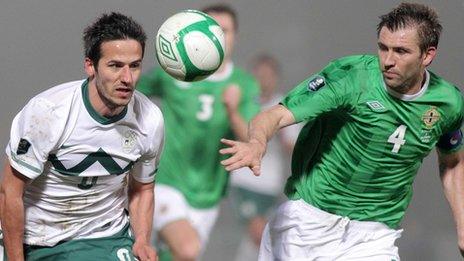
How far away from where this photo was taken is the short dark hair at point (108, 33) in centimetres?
506

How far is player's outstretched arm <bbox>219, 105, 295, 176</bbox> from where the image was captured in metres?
4.68

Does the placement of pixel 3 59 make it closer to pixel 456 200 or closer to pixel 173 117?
pixel 173 117

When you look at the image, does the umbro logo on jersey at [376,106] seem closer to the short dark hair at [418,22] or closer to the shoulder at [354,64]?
the shoulder at [354,64]

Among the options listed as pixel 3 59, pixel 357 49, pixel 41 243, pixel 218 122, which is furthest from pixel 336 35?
pixel 41 243

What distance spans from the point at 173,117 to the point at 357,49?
1319mm

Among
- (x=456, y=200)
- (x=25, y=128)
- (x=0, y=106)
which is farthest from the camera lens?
(x=0, y=106)

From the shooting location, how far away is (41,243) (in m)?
5.22

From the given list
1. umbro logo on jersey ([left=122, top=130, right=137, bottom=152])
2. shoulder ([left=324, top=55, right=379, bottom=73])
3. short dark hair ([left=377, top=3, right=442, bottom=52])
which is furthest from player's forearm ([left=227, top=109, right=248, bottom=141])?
umbro logo on jersey ([left=122, top=130, right=137, bottom=152])

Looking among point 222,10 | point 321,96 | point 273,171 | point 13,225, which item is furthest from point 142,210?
point 273,171

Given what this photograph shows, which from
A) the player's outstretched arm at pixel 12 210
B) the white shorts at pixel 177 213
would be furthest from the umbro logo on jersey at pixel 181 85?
the player's outstretched arm at pixel 12 210

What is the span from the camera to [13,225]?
197 inches

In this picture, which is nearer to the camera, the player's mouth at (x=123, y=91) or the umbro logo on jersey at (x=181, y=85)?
the player's mouth at (x=123, y=91)

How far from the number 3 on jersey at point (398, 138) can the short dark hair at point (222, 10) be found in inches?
95.2

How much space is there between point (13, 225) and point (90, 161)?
38 centimetres
